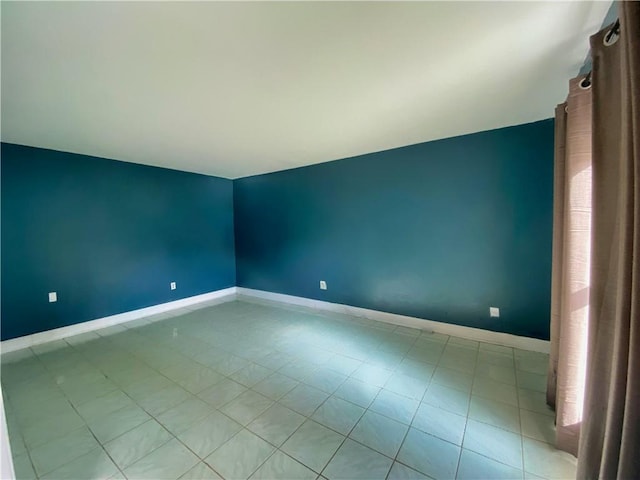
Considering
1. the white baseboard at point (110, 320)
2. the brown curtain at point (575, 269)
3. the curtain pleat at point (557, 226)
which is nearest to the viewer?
the brown curtain at point (575, 269)

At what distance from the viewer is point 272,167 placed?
418cm

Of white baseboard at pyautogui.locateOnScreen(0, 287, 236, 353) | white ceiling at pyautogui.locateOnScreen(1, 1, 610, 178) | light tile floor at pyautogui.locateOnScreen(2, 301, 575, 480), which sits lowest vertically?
light tile floor at pyautogui.locateOnScreen(2, 301, 575, 480)

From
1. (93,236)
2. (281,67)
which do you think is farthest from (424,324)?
(93,236)

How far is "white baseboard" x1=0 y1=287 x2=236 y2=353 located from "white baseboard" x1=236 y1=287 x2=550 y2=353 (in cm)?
88

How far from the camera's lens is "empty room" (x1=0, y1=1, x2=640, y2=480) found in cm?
119

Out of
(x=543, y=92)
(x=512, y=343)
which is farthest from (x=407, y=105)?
(x=512, y=343)

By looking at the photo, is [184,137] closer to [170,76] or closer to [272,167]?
[170,76]

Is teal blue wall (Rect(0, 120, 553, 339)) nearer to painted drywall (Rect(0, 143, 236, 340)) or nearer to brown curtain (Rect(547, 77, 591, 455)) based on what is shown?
painted drywall (Rect(0, 143, 236, 340))

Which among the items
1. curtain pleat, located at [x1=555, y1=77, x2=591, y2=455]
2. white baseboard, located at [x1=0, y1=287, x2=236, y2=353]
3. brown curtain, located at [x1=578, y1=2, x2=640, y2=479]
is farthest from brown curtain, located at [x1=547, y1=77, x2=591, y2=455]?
white baseboard, located at [x1=0, y1=287, x2=236, y2=353]

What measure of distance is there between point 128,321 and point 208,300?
1.24m

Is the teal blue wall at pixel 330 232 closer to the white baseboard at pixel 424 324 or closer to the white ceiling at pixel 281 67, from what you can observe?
the white baseboard at pixel 424 324

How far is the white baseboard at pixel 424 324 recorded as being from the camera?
101 inches

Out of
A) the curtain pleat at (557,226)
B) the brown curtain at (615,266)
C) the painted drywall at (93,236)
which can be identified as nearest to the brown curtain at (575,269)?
the curtain pleat at (557,226)

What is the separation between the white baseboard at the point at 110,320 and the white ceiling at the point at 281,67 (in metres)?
2.22
